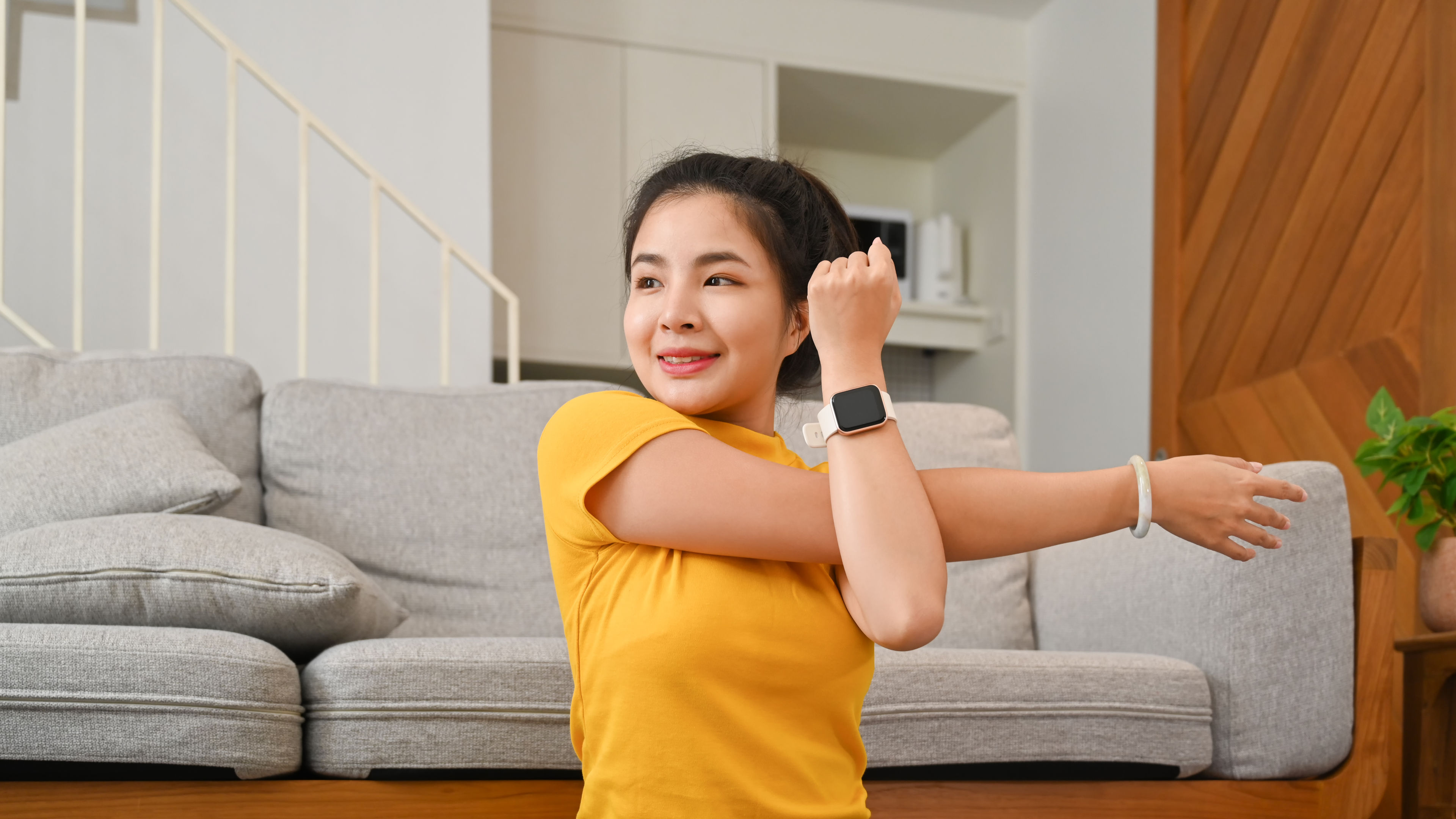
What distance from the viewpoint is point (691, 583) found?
→ 2.43 feet

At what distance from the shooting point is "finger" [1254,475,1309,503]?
0.73 meters

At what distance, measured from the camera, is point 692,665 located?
0.72 meters

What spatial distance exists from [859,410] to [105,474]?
1.09 metres

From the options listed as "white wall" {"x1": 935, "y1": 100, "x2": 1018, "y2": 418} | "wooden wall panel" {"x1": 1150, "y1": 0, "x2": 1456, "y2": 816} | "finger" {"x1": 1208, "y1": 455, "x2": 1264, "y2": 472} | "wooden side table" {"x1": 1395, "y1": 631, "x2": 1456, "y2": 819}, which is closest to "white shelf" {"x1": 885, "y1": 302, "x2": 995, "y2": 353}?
"white wall" {"x1": 935, "y1": 100, "x2": 1018, "y2": 418}

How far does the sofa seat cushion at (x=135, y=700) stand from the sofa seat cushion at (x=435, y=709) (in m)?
0.06

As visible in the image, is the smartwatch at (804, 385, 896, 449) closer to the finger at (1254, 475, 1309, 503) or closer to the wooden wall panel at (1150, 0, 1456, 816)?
the finger at (1254, 475, 1309, 503)

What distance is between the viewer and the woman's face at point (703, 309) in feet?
2.53

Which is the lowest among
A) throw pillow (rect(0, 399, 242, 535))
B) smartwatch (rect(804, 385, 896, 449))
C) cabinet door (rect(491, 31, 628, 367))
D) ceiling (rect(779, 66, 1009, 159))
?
throw pillow (rect(0, 399, 242, 535))

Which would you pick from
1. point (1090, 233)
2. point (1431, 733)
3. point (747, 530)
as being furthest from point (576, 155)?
point (747, 530)

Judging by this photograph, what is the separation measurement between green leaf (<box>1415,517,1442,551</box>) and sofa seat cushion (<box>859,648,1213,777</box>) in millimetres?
464

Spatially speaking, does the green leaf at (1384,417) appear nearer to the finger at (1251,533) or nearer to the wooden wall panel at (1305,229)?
the wooden wall panel at (1305,229)

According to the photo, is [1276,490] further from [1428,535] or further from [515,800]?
[1428,535]

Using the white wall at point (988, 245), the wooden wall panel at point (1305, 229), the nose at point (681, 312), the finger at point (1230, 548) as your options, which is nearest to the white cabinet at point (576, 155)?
the white wall at point (988, 245)

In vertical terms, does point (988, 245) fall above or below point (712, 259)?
above
